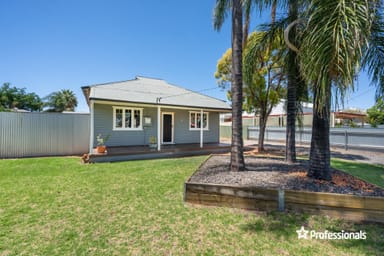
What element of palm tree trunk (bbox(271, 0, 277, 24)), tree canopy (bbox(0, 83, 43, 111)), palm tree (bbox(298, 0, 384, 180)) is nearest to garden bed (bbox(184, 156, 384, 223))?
palm tree (bbox(298, 0, 384, 180))

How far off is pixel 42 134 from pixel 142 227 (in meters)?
9.53

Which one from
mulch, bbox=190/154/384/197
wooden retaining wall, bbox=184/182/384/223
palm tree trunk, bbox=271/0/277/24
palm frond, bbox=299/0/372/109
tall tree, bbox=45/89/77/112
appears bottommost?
wooden retaining wall, bbox=184/182/384/223

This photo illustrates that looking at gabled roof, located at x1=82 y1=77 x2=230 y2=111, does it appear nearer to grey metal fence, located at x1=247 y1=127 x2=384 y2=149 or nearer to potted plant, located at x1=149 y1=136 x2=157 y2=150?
potted plant, located at x1=149 y1=136 x2=157 y2=150

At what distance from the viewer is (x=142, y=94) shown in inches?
440

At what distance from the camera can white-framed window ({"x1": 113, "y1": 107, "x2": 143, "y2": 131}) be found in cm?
1040

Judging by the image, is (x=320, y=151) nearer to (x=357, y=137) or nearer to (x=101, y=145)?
(x=101, y=145)

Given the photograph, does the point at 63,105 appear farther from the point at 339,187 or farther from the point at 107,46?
the point at 339,187

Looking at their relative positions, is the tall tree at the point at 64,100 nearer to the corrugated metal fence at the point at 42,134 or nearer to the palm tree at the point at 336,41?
the corrugated metal fence at the point at 42,134

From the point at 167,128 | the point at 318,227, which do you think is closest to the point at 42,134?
the point at 167,128

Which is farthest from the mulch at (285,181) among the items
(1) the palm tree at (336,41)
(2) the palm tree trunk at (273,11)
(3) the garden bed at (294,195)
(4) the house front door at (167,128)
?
(4) the house front door at (167,128)

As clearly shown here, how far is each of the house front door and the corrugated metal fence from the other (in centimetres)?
453

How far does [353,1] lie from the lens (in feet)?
7.80

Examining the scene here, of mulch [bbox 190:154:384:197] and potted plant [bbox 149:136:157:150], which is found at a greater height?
potted plant [bbox 149:136:157:150]

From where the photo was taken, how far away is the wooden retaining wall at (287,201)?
2.91 metres
